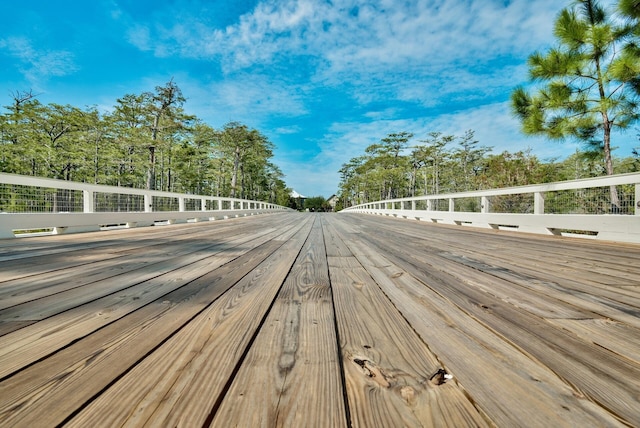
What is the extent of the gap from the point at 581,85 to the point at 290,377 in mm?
9801

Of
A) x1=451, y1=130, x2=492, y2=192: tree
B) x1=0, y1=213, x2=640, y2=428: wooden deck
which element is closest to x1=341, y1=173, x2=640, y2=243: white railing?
x1=0, y1=213, x2=640, y2=428: wooden deck

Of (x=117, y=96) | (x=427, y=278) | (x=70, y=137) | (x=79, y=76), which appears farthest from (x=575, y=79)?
(x=79, y=76)

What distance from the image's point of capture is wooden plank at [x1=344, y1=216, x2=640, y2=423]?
22.5 inches

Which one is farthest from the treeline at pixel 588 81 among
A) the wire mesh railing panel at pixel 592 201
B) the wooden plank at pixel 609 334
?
the wooden plank at pixel 609 334

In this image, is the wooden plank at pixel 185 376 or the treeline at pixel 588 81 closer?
the wooden plank at pixel 185 376

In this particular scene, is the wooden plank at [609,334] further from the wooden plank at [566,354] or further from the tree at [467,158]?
the tree at [467,158]

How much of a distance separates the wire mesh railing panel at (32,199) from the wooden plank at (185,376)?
4467 millimetres

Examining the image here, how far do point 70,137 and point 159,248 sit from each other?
68.8 ft

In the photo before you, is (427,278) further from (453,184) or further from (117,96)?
(453,184)

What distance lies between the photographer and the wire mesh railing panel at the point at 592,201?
3082 millimetres

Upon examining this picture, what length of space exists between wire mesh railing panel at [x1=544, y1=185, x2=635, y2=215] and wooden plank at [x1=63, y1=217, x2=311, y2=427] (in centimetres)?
431

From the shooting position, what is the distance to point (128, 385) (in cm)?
59

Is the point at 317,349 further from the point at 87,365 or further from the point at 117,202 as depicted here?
the point at 117,202

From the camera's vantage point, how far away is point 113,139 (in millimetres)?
18000
